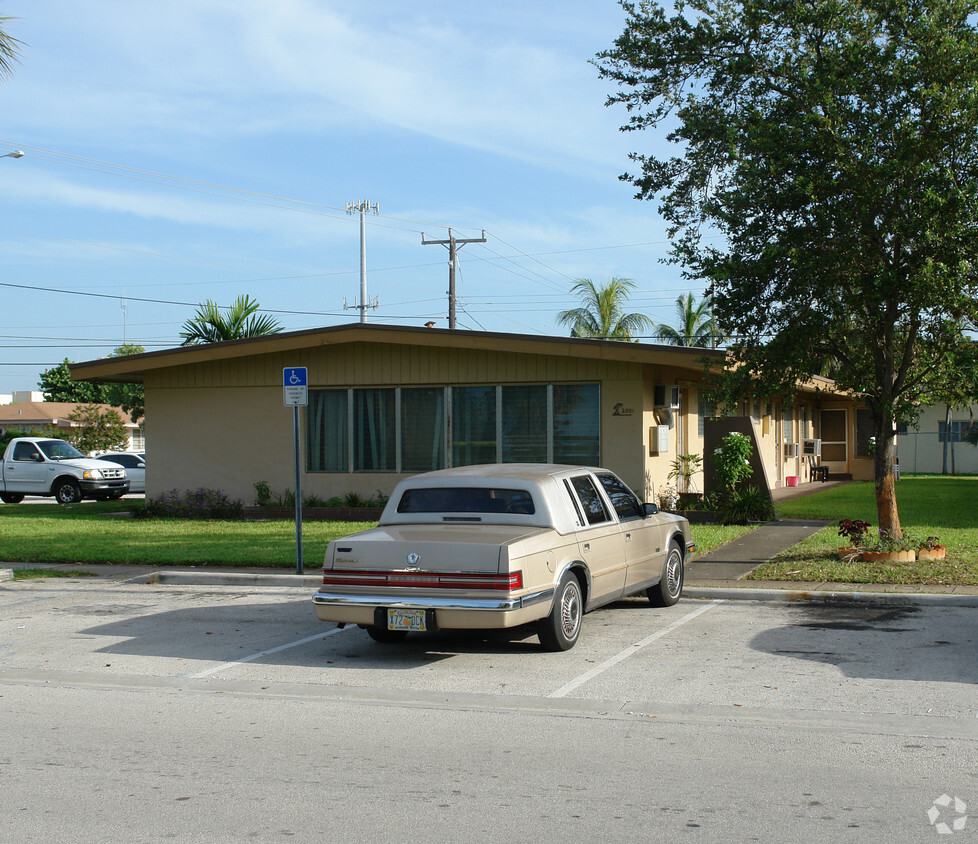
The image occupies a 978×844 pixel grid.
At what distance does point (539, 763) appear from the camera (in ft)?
18.8

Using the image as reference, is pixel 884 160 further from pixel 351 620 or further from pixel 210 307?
pixel 210 307

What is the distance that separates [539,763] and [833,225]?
886 centimetres

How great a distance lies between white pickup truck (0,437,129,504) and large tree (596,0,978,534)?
20767 mm

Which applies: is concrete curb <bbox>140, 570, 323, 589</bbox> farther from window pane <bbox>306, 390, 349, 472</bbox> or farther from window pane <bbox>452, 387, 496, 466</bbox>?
window pane <bbox>306, 390, 349, 472</bbox>

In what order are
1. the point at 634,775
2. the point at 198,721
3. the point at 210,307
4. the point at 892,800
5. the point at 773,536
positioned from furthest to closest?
1. the point at 210,307
2. the point at 773,536
3. the point at 198,721
4. the point at 634,775
5. the point at 892,800

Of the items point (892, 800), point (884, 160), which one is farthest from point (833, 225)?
point (892, 800)

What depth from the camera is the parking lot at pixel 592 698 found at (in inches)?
208

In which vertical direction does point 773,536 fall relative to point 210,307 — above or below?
below

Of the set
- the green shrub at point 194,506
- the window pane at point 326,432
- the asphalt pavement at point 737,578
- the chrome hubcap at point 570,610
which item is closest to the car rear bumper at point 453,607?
the chrome hubcap at point 570,610

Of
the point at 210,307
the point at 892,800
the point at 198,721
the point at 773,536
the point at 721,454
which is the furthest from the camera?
the point at 210,307

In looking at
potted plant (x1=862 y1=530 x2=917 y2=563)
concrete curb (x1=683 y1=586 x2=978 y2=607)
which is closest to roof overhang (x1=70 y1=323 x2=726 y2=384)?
potted plant (x1=862 y1=530 x2=917 y2=563)

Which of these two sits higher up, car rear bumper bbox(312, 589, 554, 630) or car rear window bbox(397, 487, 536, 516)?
car rear window bbox(397, 487, 536, 516)

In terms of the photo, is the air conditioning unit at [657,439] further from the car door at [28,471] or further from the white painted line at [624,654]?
the car door at [28,471]

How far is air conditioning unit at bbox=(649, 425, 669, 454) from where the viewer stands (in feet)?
62.8
